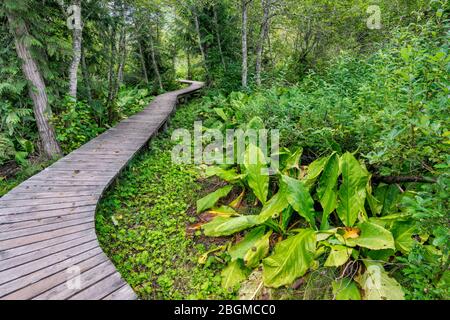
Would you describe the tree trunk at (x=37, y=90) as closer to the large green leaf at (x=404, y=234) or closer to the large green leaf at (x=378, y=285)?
the large green leaf at (x=378, y=285)

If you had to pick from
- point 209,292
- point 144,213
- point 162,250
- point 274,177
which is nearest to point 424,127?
point 274,177

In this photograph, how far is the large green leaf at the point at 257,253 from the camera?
9.13 feet

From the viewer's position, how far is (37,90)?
5.21 metres

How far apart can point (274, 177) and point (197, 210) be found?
1.21 m

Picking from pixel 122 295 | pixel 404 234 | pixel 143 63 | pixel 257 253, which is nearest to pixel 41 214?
pixel 122 295

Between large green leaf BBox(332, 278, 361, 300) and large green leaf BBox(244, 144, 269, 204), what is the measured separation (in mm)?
1272

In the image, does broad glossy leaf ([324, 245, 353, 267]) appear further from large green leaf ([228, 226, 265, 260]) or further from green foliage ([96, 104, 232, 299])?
green foliage ([96, 104, 232, 299])

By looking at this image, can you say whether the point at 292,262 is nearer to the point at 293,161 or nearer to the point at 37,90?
the point at 293,161

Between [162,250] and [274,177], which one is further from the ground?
[274,177]

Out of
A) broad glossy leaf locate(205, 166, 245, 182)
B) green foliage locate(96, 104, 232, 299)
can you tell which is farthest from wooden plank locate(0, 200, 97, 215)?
broad glossy leaf locate(205, 166, 245, 182)

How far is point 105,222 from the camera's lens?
3.81 metres

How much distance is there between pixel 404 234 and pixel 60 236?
3.46 metres

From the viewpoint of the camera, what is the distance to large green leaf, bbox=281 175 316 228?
2865mm

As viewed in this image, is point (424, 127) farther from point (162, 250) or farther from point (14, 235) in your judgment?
point (14, 235)
